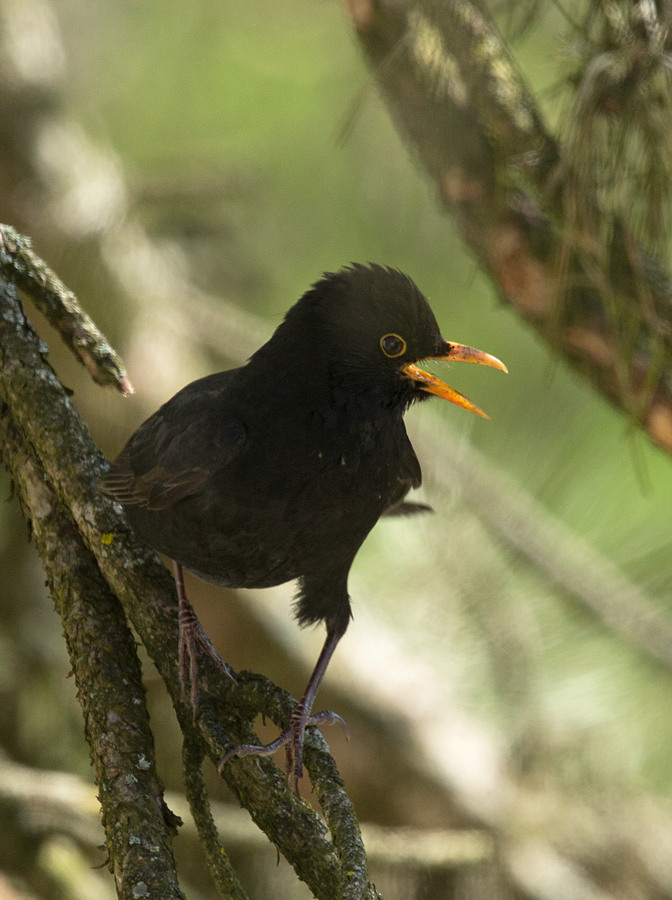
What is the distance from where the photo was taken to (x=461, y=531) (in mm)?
4043

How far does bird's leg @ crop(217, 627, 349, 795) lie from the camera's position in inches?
73.1

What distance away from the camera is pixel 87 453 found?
8.00ft

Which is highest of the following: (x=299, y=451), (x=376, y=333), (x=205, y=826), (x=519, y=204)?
(x=519, y=204)

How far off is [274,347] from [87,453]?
2.03ft

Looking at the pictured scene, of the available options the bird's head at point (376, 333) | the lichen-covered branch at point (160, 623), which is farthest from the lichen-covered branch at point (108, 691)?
the bird's head at point (376, 333)

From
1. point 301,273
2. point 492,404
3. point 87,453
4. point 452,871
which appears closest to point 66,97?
point 301,273

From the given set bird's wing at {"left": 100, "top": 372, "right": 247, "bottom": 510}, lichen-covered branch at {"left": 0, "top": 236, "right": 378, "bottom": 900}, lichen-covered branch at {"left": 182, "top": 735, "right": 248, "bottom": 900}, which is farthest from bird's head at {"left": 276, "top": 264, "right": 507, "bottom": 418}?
lichen-covered branch at {"left": 182, "top": 735, "right": 248, "bottom": 900}

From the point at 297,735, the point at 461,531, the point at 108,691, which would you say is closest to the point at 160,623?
the point at 108,691

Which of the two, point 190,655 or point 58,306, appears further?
point 58,306

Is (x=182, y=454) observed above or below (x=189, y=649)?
above

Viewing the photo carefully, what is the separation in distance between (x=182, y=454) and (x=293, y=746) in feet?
2.87

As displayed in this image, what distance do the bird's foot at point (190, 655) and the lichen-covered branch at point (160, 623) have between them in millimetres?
21

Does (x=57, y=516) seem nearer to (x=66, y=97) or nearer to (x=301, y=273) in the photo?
(x=66, y=97)

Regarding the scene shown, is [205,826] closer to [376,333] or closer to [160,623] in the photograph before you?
[160,623]
